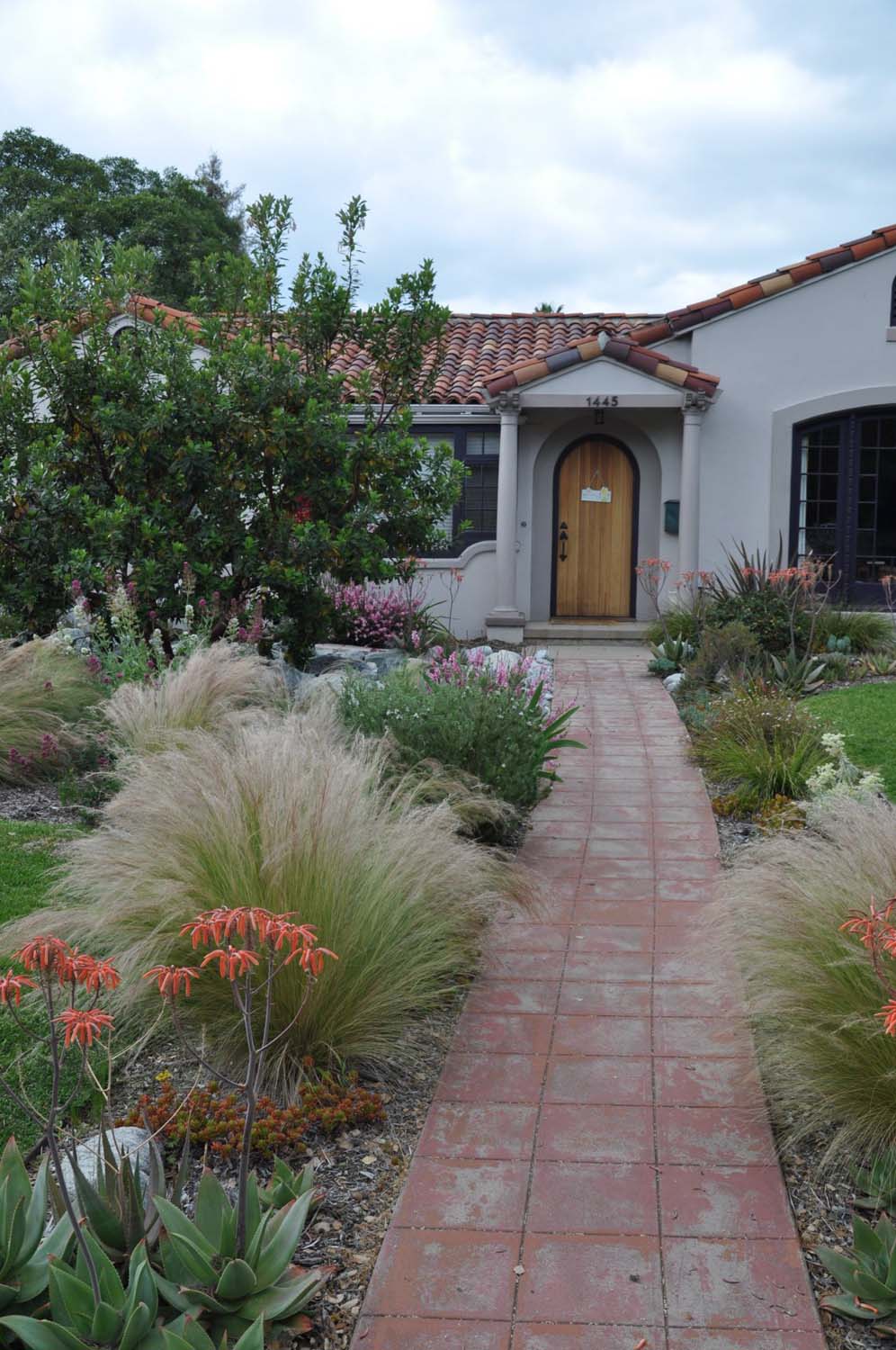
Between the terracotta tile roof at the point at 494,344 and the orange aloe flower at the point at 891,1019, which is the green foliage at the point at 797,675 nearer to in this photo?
the terracotta tile roof at the point at 494,344

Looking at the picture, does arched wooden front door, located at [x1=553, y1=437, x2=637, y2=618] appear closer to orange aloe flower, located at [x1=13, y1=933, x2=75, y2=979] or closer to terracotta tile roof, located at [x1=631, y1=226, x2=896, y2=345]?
terracotta tile roof, located at [x1=631, y1=226, x2=896, y2=345]

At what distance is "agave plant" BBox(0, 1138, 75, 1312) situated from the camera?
8.92 ft

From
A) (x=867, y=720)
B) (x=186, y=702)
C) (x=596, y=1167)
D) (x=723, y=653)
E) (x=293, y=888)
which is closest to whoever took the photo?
(x=596, y=1167)

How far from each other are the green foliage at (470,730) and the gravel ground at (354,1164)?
2.12 metres

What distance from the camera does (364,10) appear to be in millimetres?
7543

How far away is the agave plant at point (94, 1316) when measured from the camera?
251 cm

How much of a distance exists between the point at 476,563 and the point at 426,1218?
1205 cm

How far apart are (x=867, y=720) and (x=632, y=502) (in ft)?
23.0

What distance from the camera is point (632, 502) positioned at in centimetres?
1525

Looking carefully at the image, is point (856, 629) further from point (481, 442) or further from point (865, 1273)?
point (865, 1273)

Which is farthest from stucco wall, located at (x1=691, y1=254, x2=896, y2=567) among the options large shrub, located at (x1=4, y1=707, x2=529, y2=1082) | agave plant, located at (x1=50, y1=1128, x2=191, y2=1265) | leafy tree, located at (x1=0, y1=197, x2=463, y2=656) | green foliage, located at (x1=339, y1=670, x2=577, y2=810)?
agave plant, located at (x1=50, y1=1128, x2=191, y2=1265)

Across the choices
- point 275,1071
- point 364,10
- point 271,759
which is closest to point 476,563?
point 364,10

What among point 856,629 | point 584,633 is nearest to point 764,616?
point 856,629

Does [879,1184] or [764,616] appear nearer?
[879,1184]
